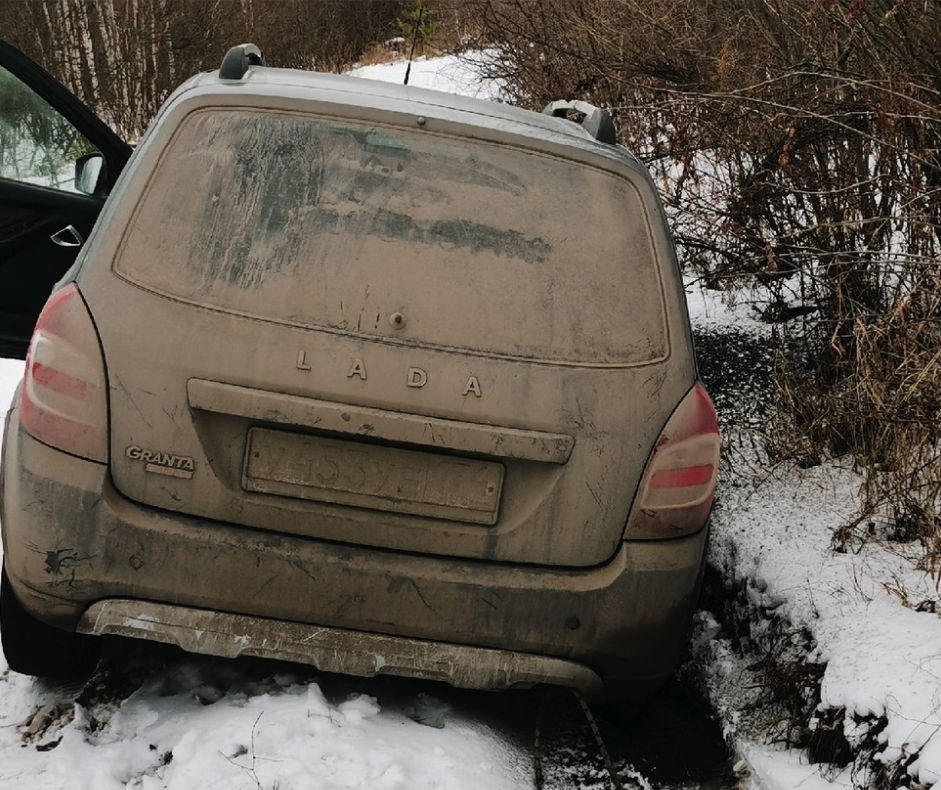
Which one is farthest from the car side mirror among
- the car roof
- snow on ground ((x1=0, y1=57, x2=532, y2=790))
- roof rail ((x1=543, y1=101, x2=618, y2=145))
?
snow on ground ((x1=0, y1=57, x2=532, y2=790))

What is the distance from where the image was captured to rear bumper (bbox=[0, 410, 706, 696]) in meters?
2.88

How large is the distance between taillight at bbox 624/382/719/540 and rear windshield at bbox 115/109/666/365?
0.65ft

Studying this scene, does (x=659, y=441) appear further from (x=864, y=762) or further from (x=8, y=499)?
(x=8, y=499)

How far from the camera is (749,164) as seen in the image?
643 centimetres

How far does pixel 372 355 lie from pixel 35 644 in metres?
1.30

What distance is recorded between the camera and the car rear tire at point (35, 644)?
3174 mm

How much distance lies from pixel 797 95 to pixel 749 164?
789mm

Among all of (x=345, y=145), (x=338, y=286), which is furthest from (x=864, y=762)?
(x=345, y=145)

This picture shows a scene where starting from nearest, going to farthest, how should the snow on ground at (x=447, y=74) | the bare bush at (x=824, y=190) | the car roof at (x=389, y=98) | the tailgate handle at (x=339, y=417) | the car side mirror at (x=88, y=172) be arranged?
the tailgate handle at (x=339, y=417), the car roof at (x=389, y=98), the bare bush at (x=824, y=190), the car side mirror at (x=88, y=172), the snow on ground at (x=447, y=74)

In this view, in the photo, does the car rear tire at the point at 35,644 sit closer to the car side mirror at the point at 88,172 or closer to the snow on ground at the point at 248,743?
the snow on ground at the point at 248,743

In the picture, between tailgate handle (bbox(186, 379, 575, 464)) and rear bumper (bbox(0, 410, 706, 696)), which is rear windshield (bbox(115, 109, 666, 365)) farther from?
rear bumper (bbox(0, 410, 706, 696))

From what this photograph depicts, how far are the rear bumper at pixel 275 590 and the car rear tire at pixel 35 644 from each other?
7.9 inches

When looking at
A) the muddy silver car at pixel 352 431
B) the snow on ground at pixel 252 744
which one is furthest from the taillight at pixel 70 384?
the snow on ground at pixel 252 744

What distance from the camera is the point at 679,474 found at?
3.05 metres
